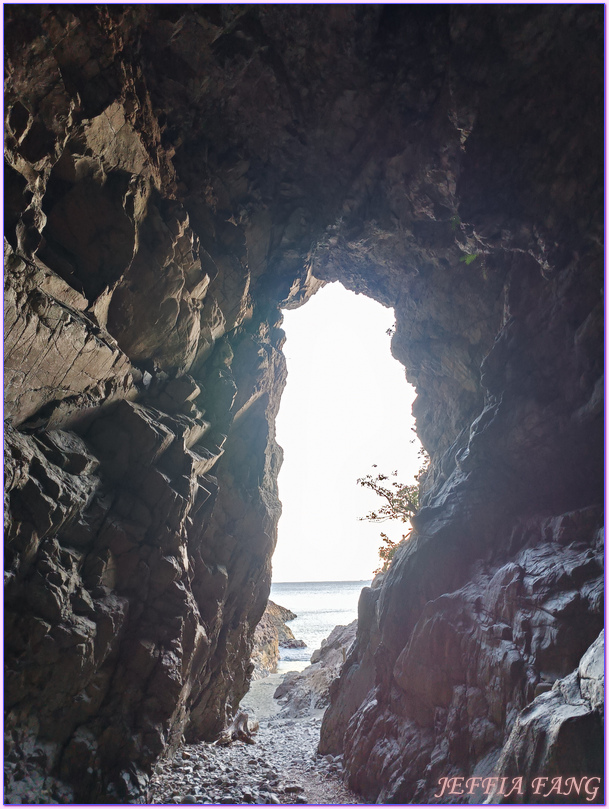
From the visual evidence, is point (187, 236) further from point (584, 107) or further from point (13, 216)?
point (584, 107)

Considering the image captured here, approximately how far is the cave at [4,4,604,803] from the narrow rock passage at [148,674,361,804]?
2.60 ft

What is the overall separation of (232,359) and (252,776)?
15573 mm

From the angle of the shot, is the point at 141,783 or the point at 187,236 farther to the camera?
the point at 187,236

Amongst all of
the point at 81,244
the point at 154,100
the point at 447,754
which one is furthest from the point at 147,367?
the point at 447,754

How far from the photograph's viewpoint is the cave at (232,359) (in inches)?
360

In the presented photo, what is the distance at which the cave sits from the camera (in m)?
9.13

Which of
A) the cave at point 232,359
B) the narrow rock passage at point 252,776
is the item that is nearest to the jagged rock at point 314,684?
the narrow rock passage at point 252,776

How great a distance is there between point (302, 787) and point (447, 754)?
5.95 m

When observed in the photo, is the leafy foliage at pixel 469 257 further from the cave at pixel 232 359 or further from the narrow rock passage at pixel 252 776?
the narrow rock passage at pixel 252 776

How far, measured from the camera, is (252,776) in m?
12.8

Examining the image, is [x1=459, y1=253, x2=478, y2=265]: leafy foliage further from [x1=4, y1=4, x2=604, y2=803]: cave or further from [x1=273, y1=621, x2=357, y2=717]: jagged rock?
[x1=273, y1=621, x2=357, y2=717]: jagged rock

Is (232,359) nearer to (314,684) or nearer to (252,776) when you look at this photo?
(252,776)

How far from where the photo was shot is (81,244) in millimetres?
11844

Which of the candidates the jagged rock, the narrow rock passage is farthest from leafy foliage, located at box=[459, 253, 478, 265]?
the jagged rock
